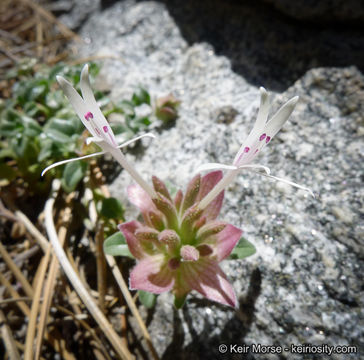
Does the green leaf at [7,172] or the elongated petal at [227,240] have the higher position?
the elongated petal at [227,240]

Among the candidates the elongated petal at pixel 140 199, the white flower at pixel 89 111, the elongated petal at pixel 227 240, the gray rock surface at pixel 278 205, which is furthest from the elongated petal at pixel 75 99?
the gray rock surface at pixel 278 205

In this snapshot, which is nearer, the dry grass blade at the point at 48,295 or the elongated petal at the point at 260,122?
the elongated petal at the point at 260,122

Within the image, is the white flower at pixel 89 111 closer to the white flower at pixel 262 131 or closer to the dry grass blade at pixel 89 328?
the white flower at pixel 262 131

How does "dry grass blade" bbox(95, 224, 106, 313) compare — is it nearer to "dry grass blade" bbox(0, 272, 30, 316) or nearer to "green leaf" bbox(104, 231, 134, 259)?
"green leaf" bbox(104, 231, 134, 259)

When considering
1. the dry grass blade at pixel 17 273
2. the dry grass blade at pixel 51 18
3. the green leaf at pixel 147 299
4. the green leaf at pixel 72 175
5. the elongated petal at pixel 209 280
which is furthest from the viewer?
the dry grass blade at pixel 51 18

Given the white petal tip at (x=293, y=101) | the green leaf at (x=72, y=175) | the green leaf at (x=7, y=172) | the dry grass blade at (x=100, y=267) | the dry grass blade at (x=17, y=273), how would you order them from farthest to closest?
1. the green leaf at (x=7, y=172)
2. the green leaf at (x=72, y=175)
3. the dry grass blade at (x=17, y=273)
4. the dry grass blade at (x=100, y=267)
5. the white petal tip at (x=293, y=101)

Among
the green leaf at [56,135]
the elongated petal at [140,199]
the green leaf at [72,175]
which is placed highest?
the green leaf at [56,135]

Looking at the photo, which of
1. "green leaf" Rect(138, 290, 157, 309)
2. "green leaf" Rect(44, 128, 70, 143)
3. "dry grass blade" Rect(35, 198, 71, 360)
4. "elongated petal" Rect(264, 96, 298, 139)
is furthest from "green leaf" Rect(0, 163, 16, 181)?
"elongated petal" Rect(264, 96, 298, 139)

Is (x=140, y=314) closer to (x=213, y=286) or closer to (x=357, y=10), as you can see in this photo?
(x=213, y=286)
